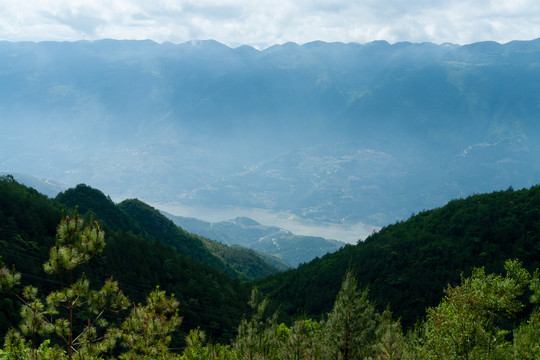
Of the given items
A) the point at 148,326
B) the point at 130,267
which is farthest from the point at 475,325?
the point at 130,267

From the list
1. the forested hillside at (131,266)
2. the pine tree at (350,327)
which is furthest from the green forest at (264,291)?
the forested hillside at (131,266)

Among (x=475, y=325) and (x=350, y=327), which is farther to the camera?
(x=350, y=327)

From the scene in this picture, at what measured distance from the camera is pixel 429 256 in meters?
99.5

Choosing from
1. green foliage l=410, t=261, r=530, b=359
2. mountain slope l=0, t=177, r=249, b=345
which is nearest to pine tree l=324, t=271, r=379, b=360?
green foliage l=410, t=261, r=530, b=359

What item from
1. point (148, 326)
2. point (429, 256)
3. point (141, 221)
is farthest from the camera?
point (141, 221)

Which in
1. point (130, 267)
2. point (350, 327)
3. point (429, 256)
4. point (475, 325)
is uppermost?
point (429, 256)

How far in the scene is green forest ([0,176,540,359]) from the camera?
14.5 metres

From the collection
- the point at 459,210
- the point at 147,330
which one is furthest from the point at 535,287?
the point at 459,210

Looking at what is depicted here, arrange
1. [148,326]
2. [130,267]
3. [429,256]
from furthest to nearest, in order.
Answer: [429,256] < [130,267] < [148,326]

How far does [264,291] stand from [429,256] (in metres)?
47.0

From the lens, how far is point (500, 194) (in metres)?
114

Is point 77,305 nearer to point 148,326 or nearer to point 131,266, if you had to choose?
point 148,326

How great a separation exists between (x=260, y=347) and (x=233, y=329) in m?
60.3

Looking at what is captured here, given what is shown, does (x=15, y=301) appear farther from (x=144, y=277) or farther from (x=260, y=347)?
(x=144, y=277)
